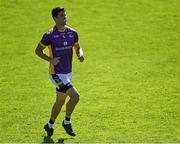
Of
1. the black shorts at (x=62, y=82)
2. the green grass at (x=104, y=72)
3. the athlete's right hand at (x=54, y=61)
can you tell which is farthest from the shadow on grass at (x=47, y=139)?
the athlete's right hand at (x=54, y=61)

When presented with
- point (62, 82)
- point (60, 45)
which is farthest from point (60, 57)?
point (62, 82)

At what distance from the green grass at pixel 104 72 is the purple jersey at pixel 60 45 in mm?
1448

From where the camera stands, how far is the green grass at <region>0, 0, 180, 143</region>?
12719 mm

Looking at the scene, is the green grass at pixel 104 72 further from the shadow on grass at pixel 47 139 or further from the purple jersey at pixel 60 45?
the purple jersey at pixel 60 45

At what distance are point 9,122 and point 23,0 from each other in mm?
11571

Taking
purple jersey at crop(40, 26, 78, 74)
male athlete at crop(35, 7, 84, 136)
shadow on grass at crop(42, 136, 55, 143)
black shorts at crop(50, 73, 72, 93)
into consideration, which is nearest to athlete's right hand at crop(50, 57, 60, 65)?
male athlete at crop(35, 7, 84, 136)

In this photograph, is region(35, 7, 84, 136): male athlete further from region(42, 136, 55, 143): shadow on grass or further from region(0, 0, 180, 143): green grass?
region(0, 0, 180, 143): green grass

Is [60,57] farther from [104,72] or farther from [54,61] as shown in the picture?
[104,72]

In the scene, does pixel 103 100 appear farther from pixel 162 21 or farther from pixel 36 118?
pixel 162 21

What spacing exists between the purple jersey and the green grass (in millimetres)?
1448

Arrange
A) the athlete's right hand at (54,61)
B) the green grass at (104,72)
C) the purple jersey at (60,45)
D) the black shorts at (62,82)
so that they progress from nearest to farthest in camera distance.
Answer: the athlete's right hand at (54,61) → the purple jersey at (60,45) → the black shorts at (62,82) → the green grass at (104,72)

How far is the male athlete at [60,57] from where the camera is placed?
11.9 m

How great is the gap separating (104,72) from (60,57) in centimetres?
477

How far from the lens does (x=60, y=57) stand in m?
12.1
